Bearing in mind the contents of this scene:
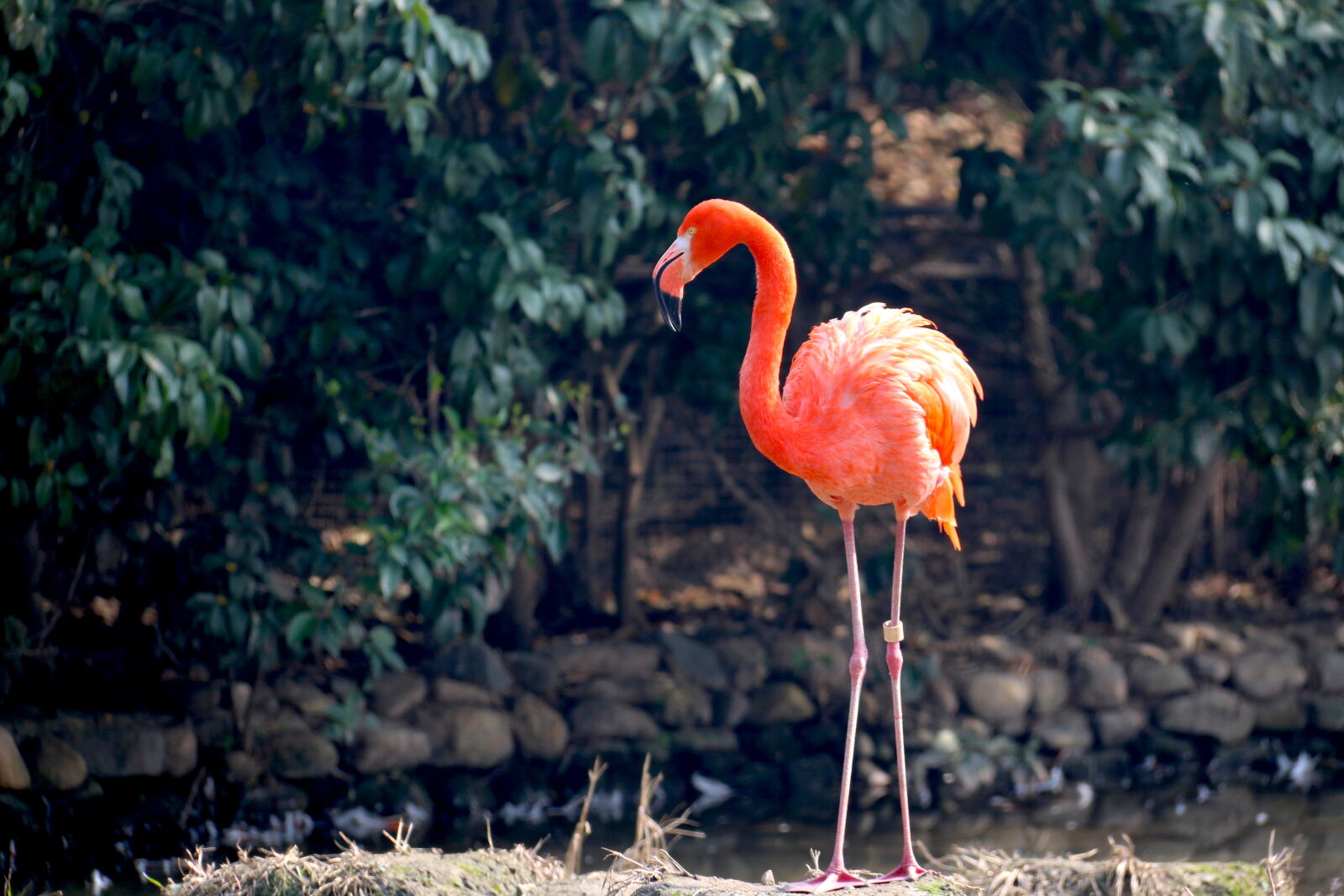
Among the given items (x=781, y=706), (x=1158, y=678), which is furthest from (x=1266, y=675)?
(x=781, y=706)

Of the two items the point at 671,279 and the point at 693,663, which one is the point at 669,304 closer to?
the point at 671,279

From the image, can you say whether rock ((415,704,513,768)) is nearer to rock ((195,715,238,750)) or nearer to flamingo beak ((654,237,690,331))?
rock ((195,715,238,750))

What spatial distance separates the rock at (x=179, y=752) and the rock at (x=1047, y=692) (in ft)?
12.2

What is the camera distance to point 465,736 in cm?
568

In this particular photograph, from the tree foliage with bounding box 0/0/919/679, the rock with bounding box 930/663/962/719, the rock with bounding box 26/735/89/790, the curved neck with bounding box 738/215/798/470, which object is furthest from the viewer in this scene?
the rock with bounding box 930/663/962/719

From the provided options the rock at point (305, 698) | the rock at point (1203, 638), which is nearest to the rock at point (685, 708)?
the rock at point (305, 698)

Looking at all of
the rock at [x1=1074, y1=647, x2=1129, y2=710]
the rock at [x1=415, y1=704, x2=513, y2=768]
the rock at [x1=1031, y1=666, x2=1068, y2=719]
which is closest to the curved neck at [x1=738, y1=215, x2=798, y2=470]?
the rock at [x1=415, y1=704, x2=513, y2=768]

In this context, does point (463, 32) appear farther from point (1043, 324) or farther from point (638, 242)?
point (1043, 324)

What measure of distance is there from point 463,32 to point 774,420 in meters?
2.21

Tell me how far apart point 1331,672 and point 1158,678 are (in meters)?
0.91

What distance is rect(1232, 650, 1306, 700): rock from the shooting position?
21.2ft

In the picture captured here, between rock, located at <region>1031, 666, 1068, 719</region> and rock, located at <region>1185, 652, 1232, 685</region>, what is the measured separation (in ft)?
2.26

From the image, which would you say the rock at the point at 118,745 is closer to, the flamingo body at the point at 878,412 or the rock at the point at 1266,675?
A: the flamingo body at the point at 878,412

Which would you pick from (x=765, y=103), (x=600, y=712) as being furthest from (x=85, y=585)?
(x=765, y=103)
